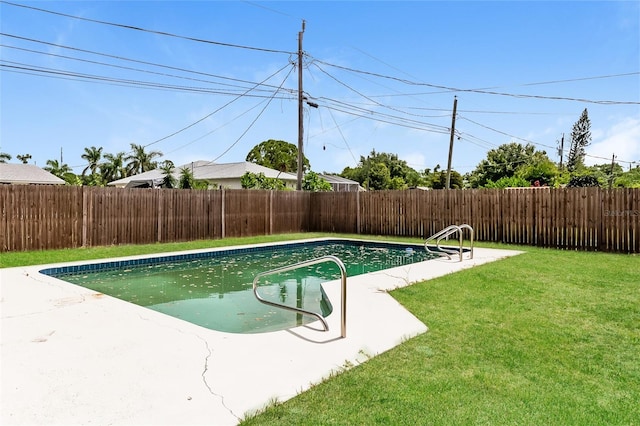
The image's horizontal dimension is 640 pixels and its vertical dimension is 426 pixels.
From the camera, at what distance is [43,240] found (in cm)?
1022

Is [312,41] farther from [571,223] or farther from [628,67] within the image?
[628,67]

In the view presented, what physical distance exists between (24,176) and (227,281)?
75.7ft

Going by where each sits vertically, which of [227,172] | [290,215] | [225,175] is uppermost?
[227,172]

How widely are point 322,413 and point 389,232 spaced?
12456 mm

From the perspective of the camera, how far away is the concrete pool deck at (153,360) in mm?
2551

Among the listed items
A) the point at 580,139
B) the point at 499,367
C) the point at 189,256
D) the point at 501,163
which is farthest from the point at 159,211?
the point at 580,139

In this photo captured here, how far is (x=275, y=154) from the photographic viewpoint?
164ft

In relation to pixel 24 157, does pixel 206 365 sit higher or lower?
lower

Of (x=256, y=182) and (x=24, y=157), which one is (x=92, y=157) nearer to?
(x=24, y=157)

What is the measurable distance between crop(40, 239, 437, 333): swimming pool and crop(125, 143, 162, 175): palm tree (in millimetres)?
41827

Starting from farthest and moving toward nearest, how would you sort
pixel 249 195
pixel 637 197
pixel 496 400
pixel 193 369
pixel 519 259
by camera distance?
pixel 249 195 < pixel 637 197 < pixel 519 259 < pixel 193 369 < pixel 496 400

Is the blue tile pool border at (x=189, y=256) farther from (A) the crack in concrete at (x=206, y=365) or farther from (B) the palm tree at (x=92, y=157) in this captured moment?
(B) the palm tree at (x=92, y=157)

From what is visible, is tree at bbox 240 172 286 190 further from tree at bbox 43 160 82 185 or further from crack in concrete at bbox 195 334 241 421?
tree at bbox 43 160 82 185

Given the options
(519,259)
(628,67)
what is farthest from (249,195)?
(628,67)
